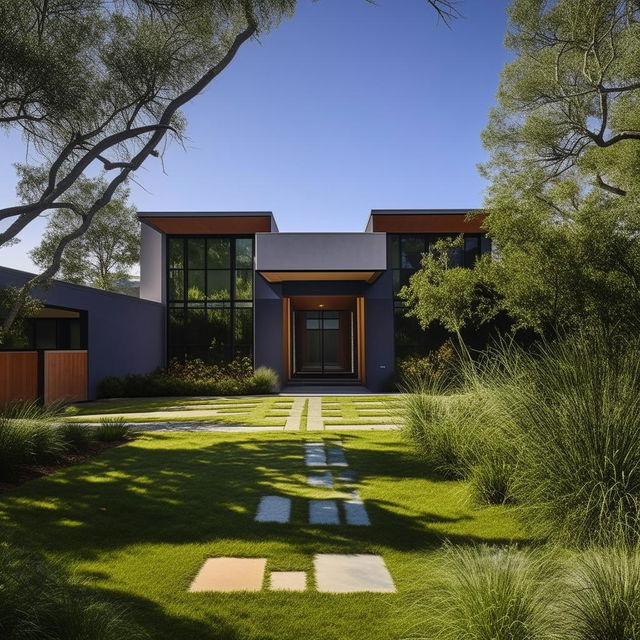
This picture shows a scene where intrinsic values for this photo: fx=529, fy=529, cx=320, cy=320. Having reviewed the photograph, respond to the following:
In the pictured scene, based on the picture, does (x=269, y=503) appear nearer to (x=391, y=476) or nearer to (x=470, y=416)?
(x=391, y=476)

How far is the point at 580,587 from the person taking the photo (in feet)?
8.25

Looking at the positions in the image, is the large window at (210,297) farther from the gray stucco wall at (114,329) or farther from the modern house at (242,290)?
the gray stucco wall at (114,329)

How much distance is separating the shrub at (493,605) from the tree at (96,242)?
30600mm

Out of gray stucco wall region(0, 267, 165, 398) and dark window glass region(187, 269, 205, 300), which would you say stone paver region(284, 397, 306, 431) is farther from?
dark window glass region(187, 269, 205, 300)

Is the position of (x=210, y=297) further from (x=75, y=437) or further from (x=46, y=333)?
(x=75, y=437)

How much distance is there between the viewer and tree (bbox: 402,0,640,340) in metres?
10.2

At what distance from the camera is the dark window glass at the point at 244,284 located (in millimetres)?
19438

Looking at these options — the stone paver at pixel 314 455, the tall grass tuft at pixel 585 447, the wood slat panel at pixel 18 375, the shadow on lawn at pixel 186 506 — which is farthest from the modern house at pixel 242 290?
the tall grass tuft at pixel 585 447

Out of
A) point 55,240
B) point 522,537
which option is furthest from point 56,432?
point 55,240

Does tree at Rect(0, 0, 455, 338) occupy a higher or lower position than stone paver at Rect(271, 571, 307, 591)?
higher

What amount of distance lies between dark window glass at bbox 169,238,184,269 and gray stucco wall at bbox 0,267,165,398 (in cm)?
171

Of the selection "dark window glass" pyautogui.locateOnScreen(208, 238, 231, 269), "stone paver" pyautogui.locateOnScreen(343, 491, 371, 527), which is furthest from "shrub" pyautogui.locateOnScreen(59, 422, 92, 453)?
"dark window glass" pyautogui.locateOnScreen(208, 238, 231, 269)

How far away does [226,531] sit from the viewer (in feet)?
13.7

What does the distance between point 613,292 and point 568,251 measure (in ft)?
3.78
